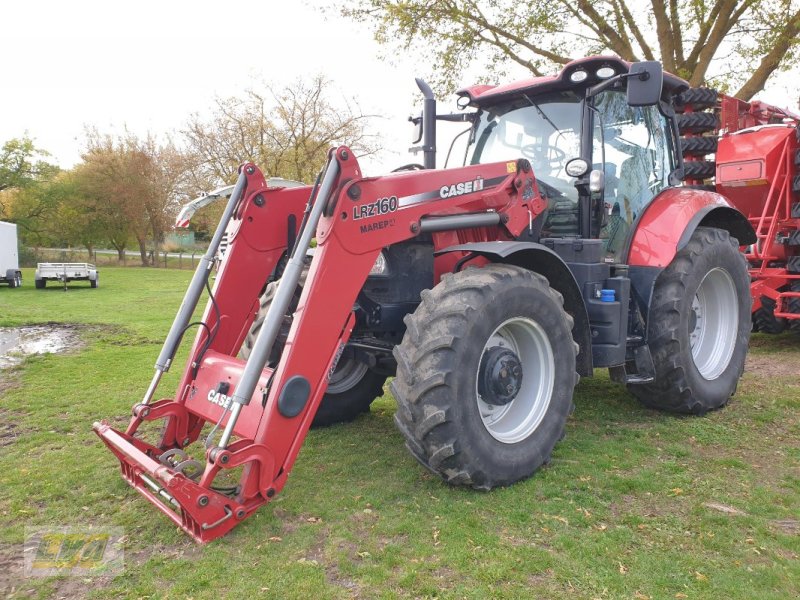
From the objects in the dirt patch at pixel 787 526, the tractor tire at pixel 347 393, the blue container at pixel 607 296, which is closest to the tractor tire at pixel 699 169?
the blue container at pixel 607 296

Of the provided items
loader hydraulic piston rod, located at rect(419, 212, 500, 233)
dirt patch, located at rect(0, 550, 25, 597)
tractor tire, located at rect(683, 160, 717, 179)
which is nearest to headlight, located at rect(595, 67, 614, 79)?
loader hydraulic piston rod, located at rect(419, 212, 500, 233)

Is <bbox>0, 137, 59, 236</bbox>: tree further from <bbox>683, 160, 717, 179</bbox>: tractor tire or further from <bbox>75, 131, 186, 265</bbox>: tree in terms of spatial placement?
<bbox>683, 160, 717, 179</bbox>: tractor tire

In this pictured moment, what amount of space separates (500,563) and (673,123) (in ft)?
13.9

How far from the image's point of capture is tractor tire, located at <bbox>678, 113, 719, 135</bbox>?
744 cm

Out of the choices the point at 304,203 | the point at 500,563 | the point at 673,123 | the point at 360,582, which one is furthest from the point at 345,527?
the point at 673,123

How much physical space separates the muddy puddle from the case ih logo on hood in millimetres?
6295

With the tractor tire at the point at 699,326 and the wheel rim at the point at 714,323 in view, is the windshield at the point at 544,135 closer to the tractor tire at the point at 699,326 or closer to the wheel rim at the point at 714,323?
the tractor tire at the point at 699,326

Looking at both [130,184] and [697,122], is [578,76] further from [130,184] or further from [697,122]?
[130,184]

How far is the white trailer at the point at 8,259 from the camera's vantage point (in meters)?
21.8

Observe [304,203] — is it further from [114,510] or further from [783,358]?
[783,358]

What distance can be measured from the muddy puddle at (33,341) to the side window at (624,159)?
701 centimetres

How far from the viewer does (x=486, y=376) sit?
378 cm

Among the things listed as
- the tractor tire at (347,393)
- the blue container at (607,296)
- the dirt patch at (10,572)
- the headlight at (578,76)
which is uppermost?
the headlight at (578,76)

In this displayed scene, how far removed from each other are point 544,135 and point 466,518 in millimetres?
2969
